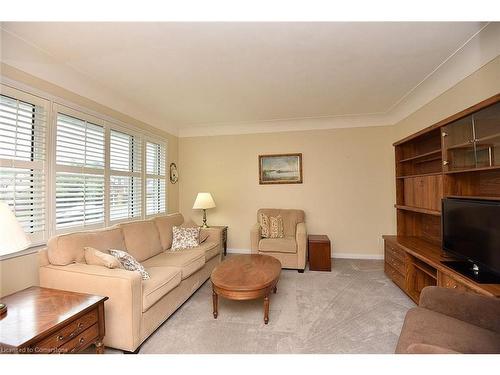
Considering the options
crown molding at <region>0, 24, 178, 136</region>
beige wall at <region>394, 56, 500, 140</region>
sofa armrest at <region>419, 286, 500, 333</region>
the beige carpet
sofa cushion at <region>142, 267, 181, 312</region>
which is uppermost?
crown molding at <region>0, 24, 178, 136</region>

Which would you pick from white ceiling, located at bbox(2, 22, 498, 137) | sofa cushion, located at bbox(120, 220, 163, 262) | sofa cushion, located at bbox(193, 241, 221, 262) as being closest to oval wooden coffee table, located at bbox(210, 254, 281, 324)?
sofa cushion, located at bbox(193, 241, 221, 262)

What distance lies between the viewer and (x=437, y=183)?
229 centimetres

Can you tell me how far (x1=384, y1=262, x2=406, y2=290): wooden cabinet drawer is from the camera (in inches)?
101

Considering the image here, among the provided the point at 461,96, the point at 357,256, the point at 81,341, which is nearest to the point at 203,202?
the point at 81,341

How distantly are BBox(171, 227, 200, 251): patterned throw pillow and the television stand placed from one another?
2791mm

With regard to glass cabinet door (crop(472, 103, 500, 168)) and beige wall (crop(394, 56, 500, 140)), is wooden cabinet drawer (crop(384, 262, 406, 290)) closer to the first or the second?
glass cabinet door (crop(472, 103, 500, 168))

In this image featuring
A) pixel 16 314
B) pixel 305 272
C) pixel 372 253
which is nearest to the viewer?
pixel 16 314

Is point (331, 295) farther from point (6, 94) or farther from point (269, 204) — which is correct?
point (6, 94)

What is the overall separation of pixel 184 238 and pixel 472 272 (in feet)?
9.87

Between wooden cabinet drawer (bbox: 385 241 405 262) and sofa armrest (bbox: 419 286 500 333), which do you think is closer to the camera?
sofa armrest (bbox: 419 286 500 333)

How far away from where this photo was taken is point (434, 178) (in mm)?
2344

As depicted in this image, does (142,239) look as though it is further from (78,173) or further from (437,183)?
(437,183)
